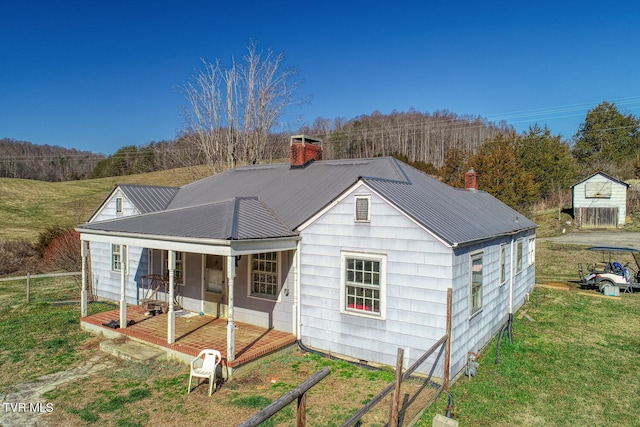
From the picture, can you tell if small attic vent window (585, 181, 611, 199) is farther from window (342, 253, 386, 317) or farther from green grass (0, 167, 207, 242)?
green grass (0, 167, 207, 242)

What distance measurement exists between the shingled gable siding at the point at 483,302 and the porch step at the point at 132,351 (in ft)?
23.4

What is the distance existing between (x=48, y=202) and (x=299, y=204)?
49.4 m

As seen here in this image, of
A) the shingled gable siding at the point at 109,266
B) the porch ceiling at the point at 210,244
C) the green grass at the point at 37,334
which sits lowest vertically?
the green grass at the point at 37,334

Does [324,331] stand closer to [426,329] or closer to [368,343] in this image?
[368,343]

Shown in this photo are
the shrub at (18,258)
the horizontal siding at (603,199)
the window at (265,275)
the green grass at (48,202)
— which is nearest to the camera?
the window at (265,275)

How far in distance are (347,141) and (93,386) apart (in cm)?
6467

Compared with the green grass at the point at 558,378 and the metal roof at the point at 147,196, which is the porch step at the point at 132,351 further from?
the green grass at the point at 558,378

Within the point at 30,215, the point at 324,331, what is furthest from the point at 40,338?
the point at 30,215

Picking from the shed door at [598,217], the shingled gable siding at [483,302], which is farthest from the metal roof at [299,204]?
the shed door at [598,217]

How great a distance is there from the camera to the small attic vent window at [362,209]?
30.8ft

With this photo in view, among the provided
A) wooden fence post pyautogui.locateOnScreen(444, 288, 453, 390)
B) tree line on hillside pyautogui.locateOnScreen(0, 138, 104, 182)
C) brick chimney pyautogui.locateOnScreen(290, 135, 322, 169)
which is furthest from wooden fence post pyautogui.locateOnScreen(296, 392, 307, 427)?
tree line on hillside pyautogui.locateOnScreen(0, 138, 104, 182)

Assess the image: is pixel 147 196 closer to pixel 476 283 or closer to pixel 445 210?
pixel 445 210

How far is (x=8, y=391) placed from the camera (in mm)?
8289

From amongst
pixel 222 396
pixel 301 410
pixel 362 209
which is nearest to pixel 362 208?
pixel 362 209
